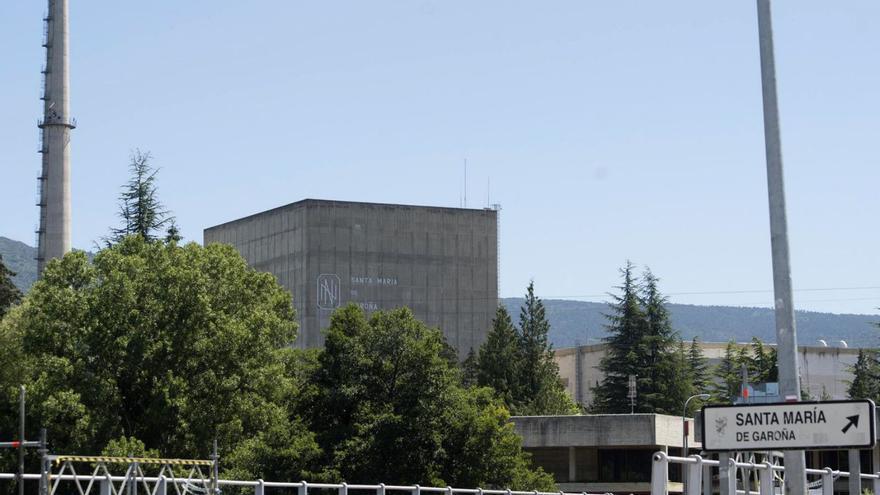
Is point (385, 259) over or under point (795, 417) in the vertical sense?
over

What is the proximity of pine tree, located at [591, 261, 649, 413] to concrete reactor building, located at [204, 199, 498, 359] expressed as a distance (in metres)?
28.5

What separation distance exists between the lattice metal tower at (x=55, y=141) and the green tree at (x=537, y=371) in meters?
36.9

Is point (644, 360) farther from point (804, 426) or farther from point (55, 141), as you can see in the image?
point (804, 426)

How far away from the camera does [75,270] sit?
58156 millimetres

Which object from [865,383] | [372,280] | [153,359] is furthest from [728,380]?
[153,359]

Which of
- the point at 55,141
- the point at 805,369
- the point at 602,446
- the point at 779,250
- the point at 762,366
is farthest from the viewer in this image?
the point at 805,369

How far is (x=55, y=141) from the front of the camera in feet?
349

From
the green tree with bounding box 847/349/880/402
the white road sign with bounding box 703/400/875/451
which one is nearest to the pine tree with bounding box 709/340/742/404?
the green tree with bounding box 847/349/880/402

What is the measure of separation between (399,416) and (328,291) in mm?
84272

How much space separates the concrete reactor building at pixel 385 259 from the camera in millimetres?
144250

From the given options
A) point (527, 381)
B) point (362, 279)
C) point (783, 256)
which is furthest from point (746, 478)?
point (362, 279)

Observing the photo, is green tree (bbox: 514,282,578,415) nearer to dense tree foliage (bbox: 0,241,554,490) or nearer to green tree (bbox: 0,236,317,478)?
dense tree foliage (bbox: 0,241,554,490)

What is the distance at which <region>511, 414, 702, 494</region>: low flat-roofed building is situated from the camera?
3310 inches


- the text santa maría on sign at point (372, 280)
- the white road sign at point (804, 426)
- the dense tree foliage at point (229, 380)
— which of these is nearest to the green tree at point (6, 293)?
the dense tree foliage at point (229, 380)
